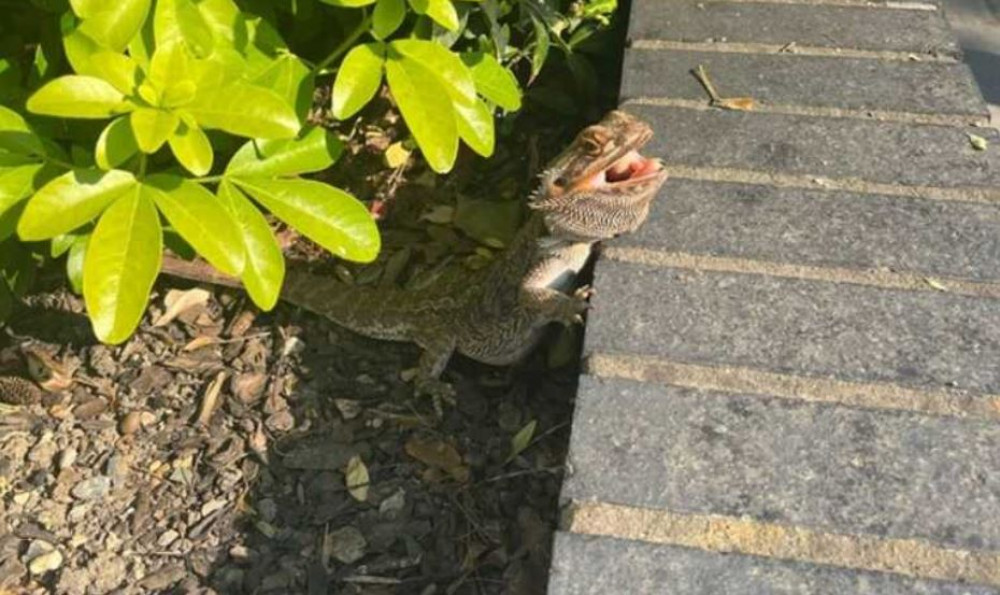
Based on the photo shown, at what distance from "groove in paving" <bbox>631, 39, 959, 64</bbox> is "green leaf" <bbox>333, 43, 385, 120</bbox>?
1170mm

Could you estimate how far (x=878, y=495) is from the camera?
1.79 m

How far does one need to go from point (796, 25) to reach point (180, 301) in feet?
6.28

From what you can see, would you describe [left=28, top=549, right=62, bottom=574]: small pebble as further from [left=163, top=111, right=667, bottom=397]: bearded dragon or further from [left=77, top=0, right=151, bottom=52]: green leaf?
[left=77, top=0, right=151, bottom=52]: green leaf

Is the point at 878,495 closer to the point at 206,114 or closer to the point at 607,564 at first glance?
the point at 607,564

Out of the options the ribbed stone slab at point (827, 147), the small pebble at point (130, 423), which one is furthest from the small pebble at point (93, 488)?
the ribbed stone slab at point (827, 147)

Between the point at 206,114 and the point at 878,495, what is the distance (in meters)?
1.26

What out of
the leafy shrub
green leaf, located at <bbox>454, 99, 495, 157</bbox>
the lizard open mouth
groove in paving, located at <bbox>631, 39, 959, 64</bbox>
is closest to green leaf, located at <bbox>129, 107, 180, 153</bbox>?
the leafy shrub

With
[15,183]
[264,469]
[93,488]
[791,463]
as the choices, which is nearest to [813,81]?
[791,463]

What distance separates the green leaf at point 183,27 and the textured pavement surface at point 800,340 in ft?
2.95

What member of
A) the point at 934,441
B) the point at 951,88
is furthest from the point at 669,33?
the point at 934,441

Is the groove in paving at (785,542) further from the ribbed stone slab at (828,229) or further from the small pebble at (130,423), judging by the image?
the small pebble at (130,423)

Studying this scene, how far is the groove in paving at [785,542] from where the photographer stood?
1.69 metres

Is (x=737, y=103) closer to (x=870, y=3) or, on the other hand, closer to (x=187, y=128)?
(x=870, y=3)

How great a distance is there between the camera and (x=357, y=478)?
8.63ft
